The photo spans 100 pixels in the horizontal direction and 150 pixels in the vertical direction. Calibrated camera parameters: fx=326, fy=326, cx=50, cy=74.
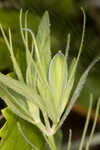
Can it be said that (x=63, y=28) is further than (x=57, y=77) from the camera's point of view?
Yes

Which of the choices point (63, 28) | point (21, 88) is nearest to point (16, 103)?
point (21, 88)

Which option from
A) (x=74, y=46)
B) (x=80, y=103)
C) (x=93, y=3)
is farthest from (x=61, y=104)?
(x=93, y=3)

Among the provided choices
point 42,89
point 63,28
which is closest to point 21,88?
point 42,89

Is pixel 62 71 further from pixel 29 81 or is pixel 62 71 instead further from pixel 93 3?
pixel 93 3

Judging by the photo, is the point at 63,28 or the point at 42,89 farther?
the point at 63,28

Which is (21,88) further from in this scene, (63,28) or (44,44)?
(63,28)

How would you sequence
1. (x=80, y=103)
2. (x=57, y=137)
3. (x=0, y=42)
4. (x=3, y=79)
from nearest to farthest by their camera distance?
(x=3, y=79)
(x=0, y=42)
(x=57, y=137)
(x=80, y=103)

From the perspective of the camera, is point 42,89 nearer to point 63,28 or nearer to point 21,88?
point 21,88
